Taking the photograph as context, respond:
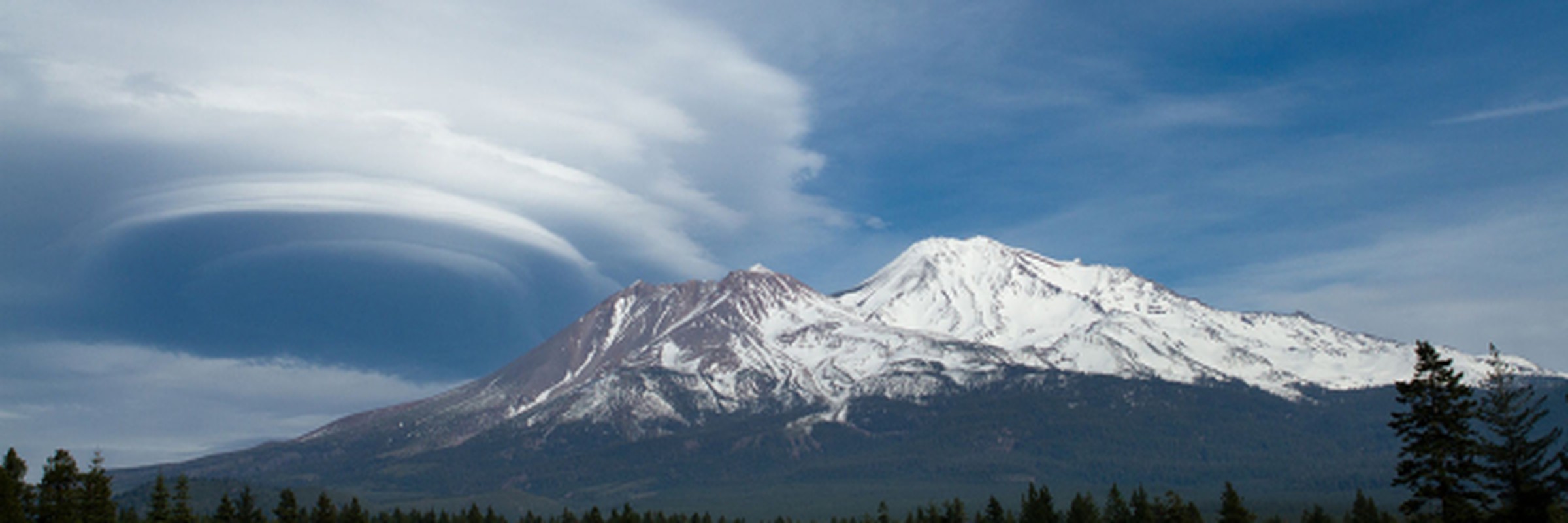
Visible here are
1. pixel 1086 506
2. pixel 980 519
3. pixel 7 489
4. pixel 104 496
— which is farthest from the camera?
pixel 980 519

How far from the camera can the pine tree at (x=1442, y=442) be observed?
52031 millimetres

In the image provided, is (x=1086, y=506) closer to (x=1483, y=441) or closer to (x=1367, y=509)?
(x=1367, y=509)

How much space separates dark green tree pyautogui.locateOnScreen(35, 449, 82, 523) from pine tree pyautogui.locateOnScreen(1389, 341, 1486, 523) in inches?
3315

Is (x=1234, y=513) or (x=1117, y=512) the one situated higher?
(x=1234, y=513)

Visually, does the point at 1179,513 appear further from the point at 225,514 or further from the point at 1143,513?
the point at 225,514

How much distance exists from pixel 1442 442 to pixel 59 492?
286 ft

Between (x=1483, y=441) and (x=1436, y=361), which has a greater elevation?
(x=1436, y=361)

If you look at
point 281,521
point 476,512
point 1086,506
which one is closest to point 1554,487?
point 1086,506

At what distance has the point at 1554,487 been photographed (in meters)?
55.3

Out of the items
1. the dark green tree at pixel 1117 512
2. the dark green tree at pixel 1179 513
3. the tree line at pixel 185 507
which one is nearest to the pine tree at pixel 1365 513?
the tree line at pixel 185 507

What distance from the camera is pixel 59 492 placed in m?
84.5

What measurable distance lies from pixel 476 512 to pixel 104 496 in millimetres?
84120

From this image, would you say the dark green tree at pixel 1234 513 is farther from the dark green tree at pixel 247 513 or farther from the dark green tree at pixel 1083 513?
the dark green tree at pixel 247 513

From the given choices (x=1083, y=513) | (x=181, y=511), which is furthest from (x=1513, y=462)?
(x=181, y=511)
